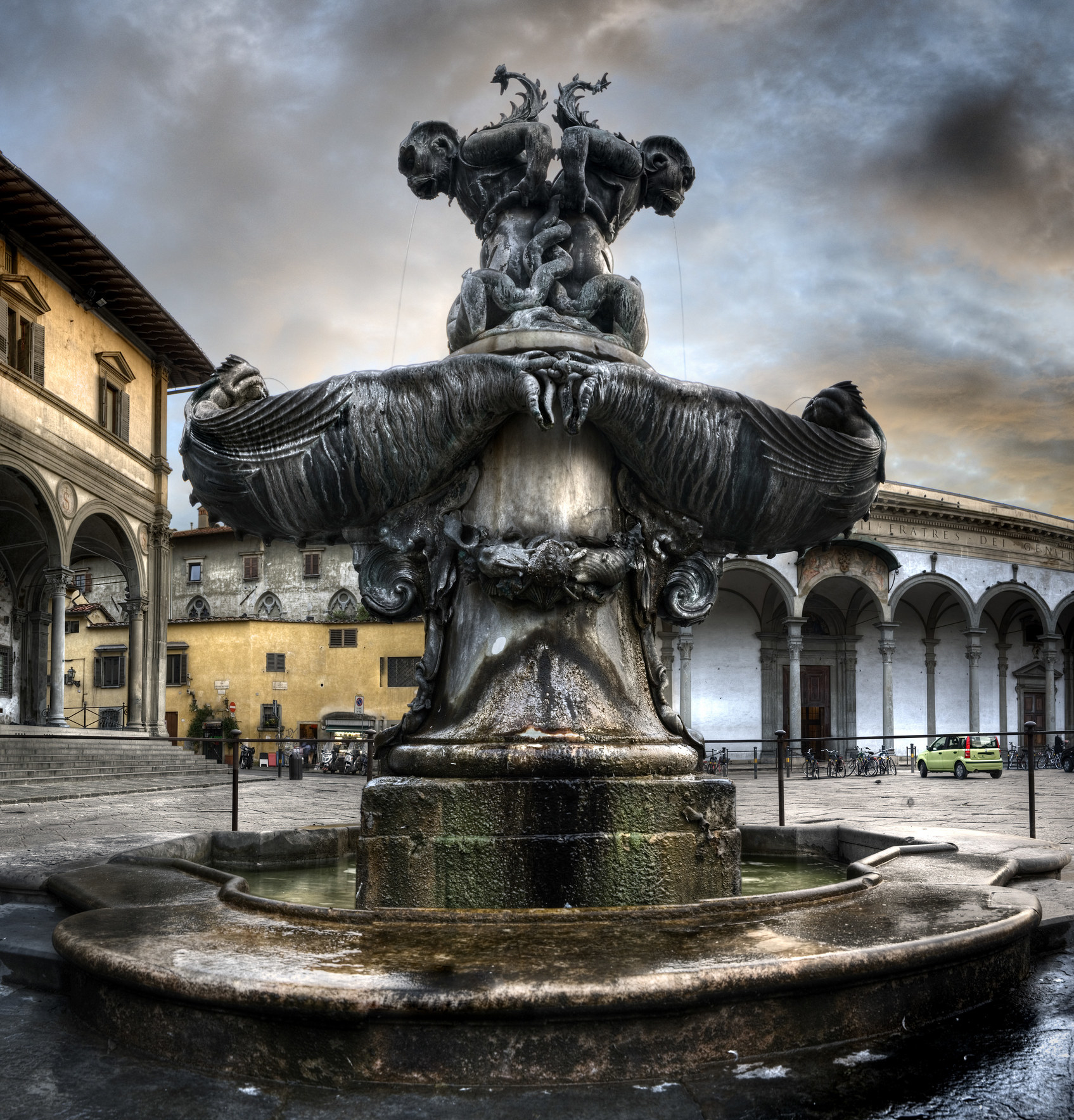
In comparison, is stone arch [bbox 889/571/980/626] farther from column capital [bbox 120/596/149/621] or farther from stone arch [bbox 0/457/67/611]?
stone arch [bbox 0/457/67/611]

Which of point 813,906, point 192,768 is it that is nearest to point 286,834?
point 813,906

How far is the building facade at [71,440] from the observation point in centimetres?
2036

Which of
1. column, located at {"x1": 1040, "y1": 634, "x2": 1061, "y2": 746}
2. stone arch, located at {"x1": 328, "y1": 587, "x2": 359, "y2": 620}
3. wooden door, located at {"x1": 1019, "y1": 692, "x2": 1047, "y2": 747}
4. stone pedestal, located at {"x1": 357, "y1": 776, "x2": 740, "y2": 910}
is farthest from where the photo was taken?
stone arch, located at {"x1": 328, "y1": 587, "x2": 359, "y2": 620}

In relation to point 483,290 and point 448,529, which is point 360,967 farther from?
point 483,290

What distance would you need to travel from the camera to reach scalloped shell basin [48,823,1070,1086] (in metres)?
1.98

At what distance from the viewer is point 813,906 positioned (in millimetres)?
2918

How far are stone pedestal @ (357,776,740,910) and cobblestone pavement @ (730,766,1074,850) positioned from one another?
2.76 meters

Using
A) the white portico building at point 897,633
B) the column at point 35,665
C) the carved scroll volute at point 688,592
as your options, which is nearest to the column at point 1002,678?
the white portico building at point 897,633

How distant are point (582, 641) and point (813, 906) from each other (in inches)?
51.7

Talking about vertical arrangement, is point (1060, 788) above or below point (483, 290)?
below

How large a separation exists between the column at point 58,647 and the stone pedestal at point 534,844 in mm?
20051

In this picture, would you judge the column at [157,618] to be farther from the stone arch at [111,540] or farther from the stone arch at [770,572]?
the stone arch at [770,572]

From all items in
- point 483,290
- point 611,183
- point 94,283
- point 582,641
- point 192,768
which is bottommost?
point 192,768

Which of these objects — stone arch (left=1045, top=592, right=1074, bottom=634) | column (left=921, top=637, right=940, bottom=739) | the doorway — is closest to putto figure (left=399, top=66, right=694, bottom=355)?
the doorway
